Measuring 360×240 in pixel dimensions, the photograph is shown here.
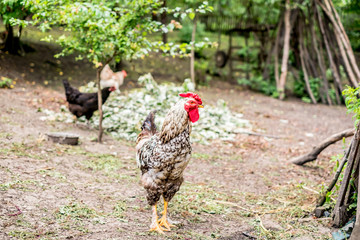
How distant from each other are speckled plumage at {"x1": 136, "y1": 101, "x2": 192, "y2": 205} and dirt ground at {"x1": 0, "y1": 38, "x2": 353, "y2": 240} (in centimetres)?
45

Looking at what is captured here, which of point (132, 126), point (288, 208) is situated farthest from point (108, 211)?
point (132, 126)

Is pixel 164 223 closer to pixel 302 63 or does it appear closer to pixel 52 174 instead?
pixel 52 174

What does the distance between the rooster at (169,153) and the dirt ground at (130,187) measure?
0.39 meters

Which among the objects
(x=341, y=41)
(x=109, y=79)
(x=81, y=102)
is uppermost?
(x=341, y=41)

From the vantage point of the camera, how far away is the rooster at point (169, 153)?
3.45 m

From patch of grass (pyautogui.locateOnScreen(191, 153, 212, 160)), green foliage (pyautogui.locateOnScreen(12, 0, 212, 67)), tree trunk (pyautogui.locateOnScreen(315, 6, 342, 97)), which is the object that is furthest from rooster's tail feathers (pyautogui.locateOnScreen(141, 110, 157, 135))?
tree trunk (pyautogui.locateOnScreen(315, 6, 342, 97))

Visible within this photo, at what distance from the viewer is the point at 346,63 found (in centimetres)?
1133

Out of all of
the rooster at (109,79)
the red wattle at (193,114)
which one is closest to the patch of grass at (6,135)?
the rooster at (109,79)

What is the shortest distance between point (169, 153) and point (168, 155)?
2 centimetres

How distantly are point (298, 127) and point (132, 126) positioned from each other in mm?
4504

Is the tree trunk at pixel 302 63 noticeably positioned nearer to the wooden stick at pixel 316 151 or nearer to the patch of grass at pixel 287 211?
the wooden stick at pixel 316 151

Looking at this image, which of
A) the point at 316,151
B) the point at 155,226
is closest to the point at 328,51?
the point at 316,151

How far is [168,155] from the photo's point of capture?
344 cm

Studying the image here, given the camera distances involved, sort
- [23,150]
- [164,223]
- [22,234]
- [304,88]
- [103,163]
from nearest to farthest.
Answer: [22,234], [164,223], [23,150], [103,163], [304,88]
